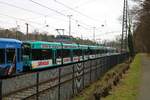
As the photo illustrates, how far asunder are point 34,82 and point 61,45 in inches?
1011

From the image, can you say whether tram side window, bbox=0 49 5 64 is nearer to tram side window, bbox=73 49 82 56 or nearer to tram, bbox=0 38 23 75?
tram, bbox=0 38 23 75

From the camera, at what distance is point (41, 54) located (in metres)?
31.6

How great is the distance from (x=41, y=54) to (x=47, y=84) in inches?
724

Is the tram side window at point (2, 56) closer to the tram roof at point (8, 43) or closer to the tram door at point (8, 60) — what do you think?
the tram door at point (8, 60)

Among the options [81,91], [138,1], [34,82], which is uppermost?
[138,1]

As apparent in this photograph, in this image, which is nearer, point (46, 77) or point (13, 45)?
point (46, 77)

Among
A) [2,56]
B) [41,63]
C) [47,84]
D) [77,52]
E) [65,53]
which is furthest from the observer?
[77,52]

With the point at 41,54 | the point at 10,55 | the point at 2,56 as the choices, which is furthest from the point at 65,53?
the point at 2,56

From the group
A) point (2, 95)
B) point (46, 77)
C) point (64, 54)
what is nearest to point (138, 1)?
point (64, 54)

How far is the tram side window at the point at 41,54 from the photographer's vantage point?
30095 mm

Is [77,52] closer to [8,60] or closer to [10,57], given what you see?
[10,57]

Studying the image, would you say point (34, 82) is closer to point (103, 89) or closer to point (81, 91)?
point (103, 89)

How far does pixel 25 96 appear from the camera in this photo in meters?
11.1

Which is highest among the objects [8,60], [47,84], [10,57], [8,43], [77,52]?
[8,43]
